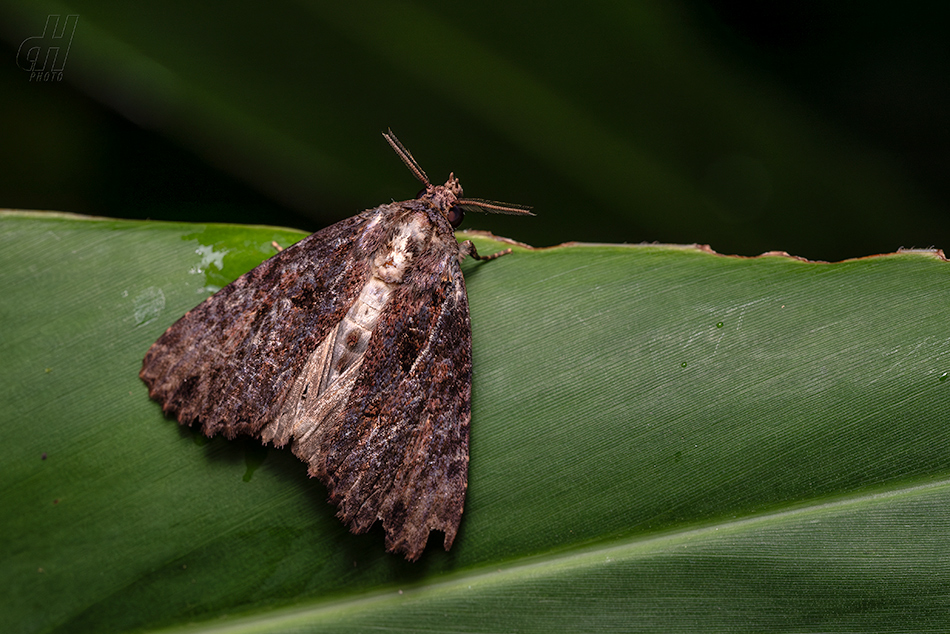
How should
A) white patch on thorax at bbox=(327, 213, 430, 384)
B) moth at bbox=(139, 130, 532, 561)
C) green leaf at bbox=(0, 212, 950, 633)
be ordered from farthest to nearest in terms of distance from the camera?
white patch on thorax at bbox=(327, 213, 430, 384)
moth at bbox=(139, 130, 532, 561)
green leaf at bbox=(0, 212, 950, 633)

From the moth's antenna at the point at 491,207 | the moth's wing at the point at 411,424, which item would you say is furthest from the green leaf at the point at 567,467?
the moth's antenna at the point at 491,207

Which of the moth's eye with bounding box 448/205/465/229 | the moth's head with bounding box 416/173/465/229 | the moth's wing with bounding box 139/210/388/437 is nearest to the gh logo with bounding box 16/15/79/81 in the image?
the moth's wing with bounding box 139/210/388/437

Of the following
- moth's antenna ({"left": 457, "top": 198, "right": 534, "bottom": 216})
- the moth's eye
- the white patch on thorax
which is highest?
moth's antenna ({"left": 457, "top": 198, "right": 534, "bottom": 216})

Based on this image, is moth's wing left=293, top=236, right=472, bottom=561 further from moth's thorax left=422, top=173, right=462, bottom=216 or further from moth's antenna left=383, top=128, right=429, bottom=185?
moth's antenna left=383, top=128, right=429, bottom=185

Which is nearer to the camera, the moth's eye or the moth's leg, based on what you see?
the moth's leg

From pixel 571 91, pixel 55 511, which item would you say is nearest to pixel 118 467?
pixel 55 511

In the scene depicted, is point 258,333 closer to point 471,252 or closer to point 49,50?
point 471,252
